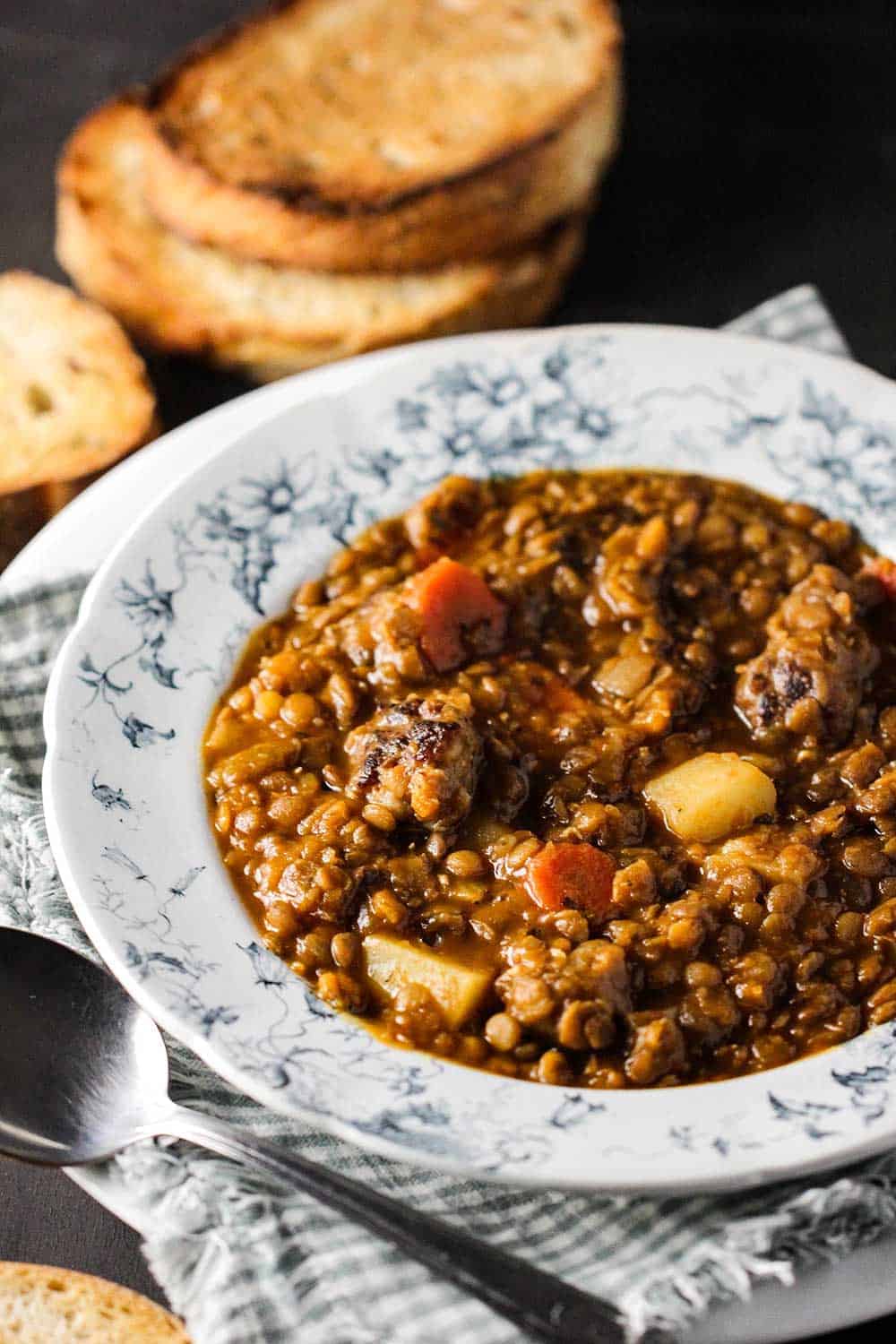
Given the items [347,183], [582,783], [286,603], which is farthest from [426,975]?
[347,183]

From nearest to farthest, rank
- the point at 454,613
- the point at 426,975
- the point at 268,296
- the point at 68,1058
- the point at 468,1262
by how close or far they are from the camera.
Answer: the point at 468,1262 → the point at 426,975 → the point at 68,1058 → the point at 454,613 → the point at 268,296

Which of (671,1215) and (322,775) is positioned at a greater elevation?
(322,775)

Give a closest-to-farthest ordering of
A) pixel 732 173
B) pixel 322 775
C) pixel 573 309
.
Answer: pixel 322 775 → pixel 573 309 → pixel 732 173

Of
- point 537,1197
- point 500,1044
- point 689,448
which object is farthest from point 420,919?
point 689,448

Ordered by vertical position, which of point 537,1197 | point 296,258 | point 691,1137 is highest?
point 296,258

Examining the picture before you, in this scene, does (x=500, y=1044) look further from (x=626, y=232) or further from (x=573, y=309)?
(x=626, y=232)

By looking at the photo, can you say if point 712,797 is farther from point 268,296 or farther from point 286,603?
point 268,296
